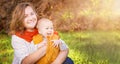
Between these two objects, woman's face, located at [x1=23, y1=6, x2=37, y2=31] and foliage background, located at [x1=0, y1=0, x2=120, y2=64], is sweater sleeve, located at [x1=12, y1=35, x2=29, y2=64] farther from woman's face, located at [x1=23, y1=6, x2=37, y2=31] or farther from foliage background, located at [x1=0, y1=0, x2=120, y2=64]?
foliage background, located at [x1=0, y1=0, x2=120, y2=64]

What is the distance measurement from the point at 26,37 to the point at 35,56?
173 millimetres

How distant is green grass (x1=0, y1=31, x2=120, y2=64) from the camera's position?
3441mm

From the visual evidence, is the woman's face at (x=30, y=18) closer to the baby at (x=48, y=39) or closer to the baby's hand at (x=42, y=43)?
the baby at (x=48, y=39)

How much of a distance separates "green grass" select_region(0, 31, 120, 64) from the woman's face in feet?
1.46

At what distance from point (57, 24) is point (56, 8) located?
17 cm

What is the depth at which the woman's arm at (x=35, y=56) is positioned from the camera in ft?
9.87

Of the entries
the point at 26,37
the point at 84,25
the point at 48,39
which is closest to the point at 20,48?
the point at 26,37

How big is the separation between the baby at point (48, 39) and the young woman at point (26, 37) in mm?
36

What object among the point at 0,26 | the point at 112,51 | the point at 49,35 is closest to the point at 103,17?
the point at 112,51

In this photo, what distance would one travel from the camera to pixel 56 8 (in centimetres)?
352

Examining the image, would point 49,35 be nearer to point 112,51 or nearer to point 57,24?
point 57,24

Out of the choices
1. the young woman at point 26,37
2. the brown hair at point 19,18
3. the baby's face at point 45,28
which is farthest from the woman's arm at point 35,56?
the brown hair at point 19,18

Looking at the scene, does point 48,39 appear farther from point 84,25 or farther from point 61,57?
point 84,25

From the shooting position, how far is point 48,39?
3.02 m
